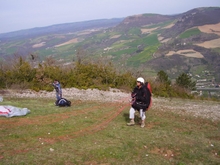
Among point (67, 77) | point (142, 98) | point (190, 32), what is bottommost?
point (67, 77)

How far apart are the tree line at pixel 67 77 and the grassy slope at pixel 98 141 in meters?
17.9

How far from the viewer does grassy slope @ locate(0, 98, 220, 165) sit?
343 inches

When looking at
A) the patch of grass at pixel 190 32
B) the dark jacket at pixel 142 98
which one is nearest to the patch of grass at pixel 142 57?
the patch of grass at pixel 190 32

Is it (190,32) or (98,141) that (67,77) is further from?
(190,32)

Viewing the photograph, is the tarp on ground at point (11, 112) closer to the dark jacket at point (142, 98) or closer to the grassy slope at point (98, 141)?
the grassy slope at point (98, 141)

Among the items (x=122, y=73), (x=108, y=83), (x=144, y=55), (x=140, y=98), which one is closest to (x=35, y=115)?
(x=140, y=98)

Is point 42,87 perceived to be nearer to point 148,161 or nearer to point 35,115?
point 35,115

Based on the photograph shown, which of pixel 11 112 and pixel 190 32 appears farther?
pixel 190 32

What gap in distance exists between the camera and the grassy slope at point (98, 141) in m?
8.70

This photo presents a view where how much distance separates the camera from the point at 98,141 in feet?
34.4

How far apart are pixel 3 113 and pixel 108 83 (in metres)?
26.4

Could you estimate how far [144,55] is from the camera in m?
121

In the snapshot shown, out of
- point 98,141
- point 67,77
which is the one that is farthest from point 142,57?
point 98,141

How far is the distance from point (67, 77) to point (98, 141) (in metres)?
25.6
